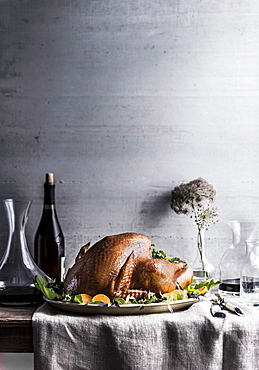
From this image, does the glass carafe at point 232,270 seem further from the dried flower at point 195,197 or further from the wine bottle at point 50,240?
the wine bottle at point 50,240

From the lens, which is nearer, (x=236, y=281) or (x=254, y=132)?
(x=236, y=281)

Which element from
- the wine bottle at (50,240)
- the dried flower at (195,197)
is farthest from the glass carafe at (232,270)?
the wine bottle at (50,240)

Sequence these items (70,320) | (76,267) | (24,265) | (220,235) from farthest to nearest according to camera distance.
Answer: (220,235), (24,265), (76,267), (70,320)

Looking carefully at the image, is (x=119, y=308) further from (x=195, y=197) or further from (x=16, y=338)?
(x=195, y=197)

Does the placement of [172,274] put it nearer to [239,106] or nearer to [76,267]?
[76,267]

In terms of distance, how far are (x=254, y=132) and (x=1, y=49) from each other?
0.91m

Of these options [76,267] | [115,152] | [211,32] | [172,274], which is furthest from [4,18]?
[172,274]

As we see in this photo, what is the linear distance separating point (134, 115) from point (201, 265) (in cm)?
55

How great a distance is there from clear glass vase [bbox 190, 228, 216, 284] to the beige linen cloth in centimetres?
40

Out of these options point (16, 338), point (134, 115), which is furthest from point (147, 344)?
point (134, 115)

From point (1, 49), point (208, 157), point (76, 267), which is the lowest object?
point (76, 267)

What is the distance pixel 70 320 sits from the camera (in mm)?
1067

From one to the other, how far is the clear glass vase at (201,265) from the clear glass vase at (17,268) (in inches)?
19.4

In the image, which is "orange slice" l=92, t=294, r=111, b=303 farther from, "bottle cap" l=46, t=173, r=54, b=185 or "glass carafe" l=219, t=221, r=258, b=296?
"bottle cap" l=46, t=173, r=54, b=185
